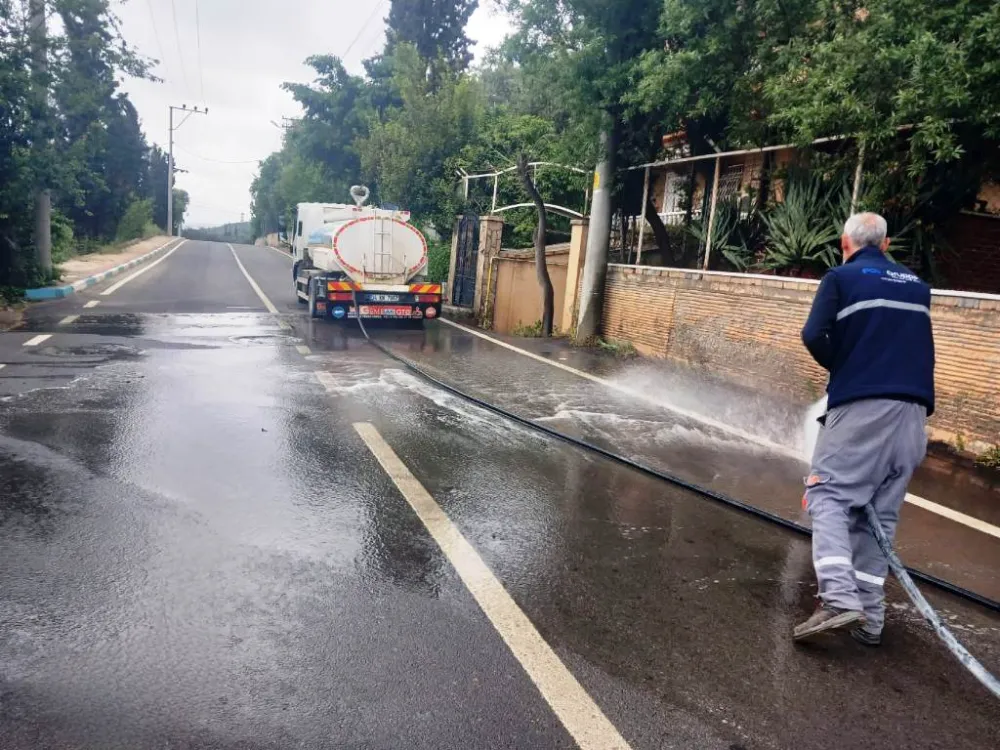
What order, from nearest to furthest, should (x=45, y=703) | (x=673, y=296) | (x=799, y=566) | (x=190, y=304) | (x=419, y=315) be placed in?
(x=45, y=703), (x=799, y=566), (x=673, y=296), (x=419, y=315), (x=190, y=304)

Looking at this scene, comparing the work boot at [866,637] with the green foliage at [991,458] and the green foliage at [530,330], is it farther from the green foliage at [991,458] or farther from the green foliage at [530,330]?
the green foliage at [530,330]

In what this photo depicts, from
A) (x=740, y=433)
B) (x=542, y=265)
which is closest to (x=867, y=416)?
(x=740, y=433)

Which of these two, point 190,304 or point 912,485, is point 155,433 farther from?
point 190,304

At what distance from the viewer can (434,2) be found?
3731 centimetres

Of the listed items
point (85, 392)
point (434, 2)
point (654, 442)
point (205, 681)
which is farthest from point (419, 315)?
point (434, 2)

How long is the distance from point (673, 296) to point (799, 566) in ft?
26.8

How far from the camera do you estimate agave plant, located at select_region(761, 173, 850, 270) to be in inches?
393

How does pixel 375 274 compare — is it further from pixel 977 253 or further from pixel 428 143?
pixel 428 143

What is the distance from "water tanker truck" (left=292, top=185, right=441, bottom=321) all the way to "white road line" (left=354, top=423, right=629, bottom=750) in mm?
9943

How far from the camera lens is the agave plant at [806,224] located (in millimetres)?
9992

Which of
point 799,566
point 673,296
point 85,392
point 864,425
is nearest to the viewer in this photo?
point 864,425

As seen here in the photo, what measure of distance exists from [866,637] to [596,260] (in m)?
10.9

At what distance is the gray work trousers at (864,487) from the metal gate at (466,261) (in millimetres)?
15107

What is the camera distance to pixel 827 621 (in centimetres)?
321
